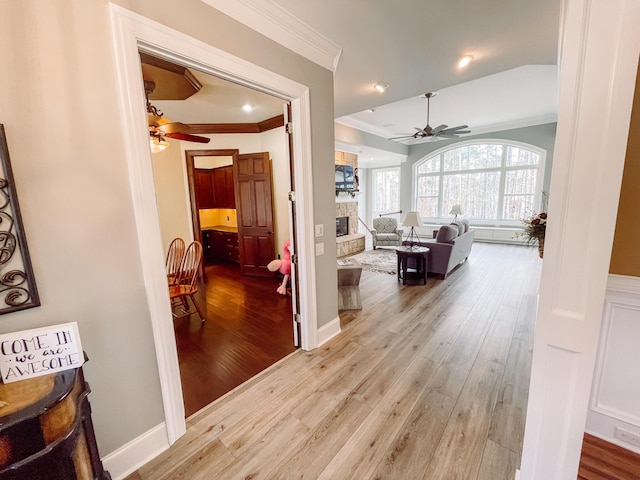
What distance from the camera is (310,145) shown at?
2.33 m

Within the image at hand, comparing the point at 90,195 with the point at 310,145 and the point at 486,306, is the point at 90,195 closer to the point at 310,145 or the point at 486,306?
the point at 310,145

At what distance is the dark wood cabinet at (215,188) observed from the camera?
598 cm

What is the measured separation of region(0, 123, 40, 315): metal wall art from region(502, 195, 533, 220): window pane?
940 centimetres

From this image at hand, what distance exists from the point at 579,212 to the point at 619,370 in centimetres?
135

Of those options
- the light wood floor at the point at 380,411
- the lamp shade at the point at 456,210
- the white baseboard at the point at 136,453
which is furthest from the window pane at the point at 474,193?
the white baseboard at the point at 136,453

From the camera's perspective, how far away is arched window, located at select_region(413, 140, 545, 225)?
24.0 feet

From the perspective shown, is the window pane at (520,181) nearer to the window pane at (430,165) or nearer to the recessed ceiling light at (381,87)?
the window pane at (430,165)

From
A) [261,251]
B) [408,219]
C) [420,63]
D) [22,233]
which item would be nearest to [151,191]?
[22,233]

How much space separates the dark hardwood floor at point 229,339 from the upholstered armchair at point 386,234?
412 cm

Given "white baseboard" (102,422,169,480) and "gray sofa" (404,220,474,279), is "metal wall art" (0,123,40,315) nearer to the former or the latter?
"white baseboard" (102,422,169,480)

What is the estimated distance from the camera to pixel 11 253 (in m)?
1.07

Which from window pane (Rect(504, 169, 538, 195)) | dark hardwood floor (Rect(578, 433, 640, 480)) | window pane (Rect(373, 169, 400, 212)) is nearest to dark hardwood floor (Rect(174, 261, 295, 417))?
dark hardwood floor (Rect(578, 433, 640, 480))

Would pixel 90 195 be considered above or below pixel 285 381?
above

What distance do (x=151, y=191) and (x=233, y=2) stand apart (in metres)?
1.34
